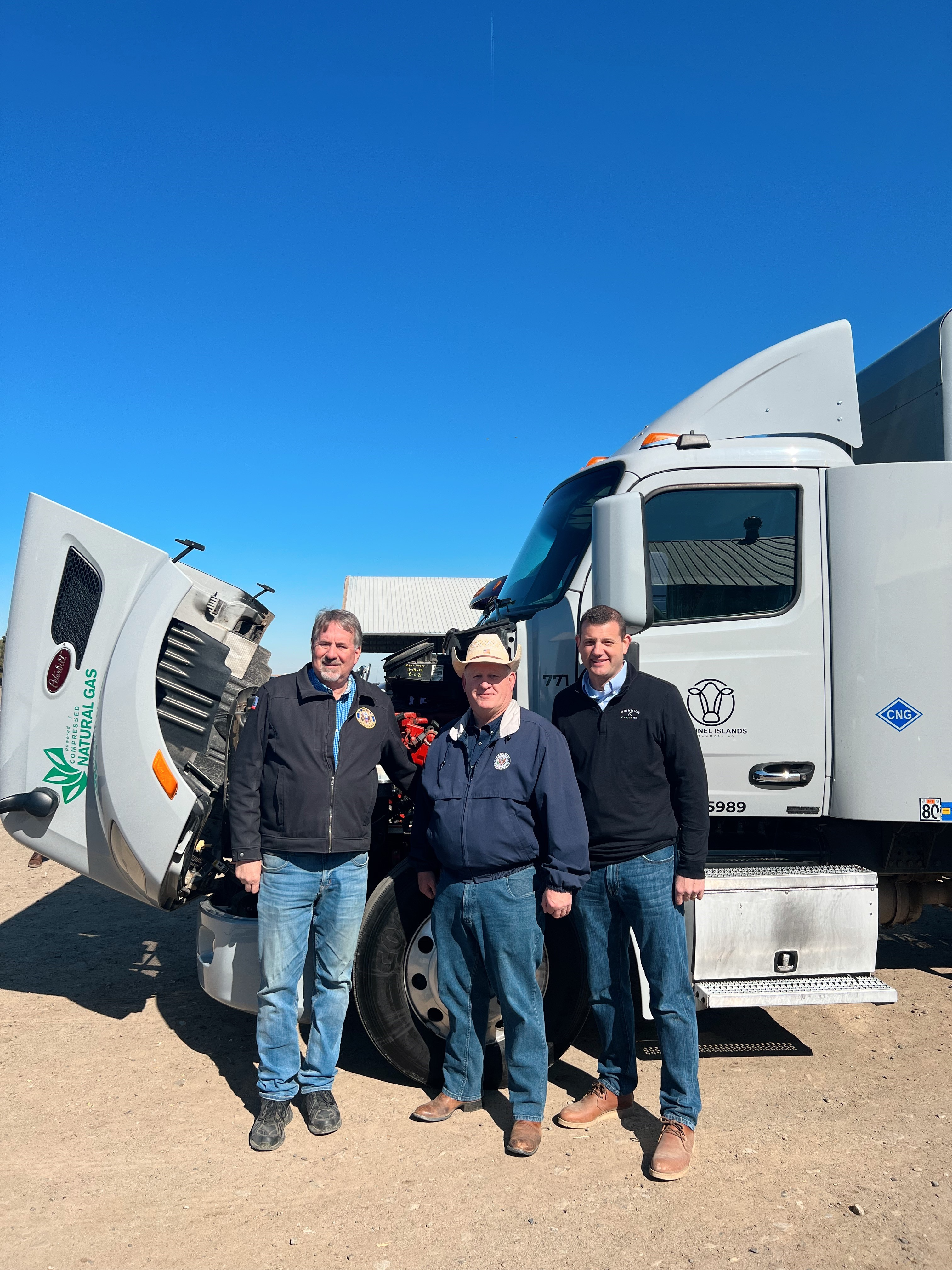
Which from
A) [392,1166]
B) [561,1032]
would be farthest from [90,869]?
[561,1032]

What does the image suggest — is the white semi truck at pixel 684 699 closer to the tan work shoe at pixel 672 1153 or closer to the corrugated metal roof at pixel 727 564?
the corrugated metal roof at pixel 727 564

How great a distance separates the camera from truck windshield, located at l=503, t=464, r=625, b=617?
417 centimetres

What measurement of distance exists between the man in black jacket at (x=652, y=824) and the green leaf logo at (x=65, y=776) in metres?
2.14

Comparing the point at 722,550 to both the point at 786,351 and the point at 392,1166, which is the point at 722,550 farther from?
the point at 392,1166

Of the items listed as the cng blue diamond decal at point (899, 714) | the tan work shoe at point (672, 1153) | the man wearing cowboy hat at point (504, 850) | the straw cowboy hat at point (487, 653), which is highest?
the straw cowboy hat at point (487, 653)

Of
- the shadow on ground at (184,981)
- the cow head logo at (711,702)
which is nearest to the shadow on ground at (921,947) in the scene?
the shadow on ground at (184,981)

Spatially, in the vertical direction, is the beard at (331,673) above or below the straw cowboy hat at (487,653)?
below

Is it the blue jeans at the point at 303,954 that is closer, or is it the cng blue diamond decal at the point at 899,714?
the blue jeans at the point at 303,954

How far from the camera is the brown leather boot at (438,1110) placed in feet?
11.4

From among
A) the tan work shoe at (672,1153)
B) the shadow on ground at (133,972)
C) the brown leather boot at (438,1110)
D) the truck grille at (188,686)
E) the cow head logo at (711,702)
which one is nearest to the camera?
Result: the tan work shoe at (672,1153)

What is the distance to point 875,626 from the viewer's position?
380cm

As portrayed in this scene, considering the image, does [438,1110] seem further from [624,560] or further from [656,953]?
[624,560]

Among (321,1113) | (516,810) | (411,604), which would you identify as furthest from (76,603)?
(411,604)

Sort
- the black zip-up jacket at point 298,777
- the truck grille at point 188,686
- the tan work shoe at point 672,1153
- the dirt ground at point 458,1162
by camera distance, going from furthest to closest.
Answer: the truck grille at point 188,686
the black zip-up jacket at point 298,777
the tan work shoe at point 672,1153
the dirt ground at point 458,1162
